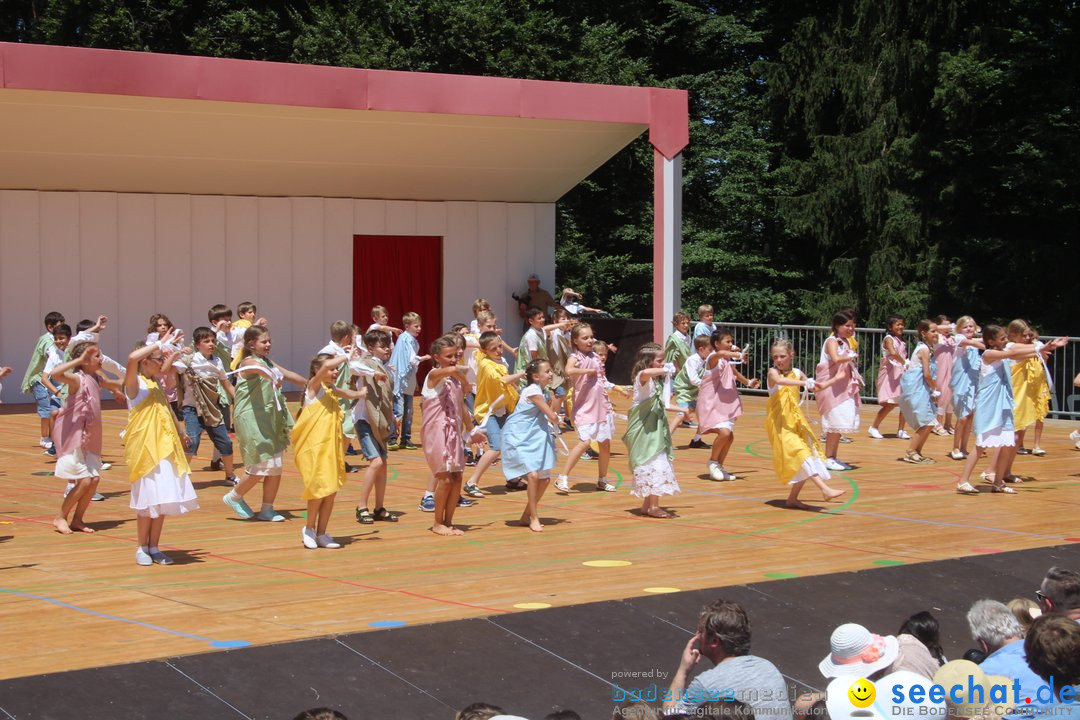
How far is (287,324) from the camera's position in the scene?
75.2ft

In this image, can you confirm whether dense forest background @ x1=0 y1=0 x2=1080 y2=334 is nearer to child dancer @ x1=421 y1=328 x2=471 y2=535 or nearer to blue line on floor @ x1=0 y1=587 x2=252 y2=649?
child dancer @ x1=421 y1=328 x2=471 y2=535

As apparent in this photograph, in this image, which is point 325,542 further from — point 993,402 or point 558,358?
point 558,358

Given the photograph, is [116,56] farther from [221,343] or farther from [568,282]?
[568,282]

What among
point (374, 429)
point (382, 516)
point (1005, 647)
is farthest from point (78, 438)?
point (1005, 647)

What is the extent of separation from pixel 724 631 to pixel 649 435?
5.81 meters

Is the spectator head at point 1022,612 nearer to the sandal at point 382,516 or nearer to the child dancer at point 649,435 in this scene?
the child dancer at point 649,435

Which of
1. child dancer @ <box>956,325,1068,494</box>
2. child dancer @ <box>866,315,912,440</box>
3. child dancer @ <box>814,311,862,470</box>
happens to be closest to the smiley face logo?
child dancer @ <box>956,325,1068,494</box>

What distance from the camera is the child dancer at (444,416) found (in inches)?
408

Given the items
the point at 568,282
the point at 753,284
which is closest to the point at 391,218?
the point at 568,282

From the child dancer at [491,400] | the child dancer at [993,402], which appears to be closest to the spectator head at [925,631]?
the child dancer at [491,400]

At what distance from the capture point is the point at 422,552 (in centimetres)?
1015

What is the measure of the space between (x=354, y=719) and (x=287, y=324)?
54.9 feet

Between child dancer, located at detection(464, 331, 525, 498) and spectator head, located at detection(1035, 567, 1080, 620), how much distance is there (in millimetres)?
6192

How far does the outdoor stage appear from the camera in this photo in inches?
290
